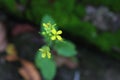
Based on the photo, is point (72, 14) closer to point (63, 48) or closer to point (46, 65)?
point (63, 48)

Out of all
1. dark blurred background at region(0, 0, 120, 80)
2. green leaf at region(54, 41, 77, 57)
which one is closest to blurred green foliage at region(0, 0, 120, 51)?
dark blurred background at region(0, 0, 120, 80)

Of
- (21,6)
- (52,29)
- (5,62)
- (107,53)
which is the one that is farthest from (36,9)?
(52,29)

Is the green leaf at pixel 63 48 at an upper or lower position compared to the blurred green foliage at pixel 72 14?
lower

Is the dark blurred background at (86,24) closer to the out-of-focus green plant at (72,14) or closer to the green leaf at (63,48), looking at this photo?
the out-of-focus green plant at (72,14)

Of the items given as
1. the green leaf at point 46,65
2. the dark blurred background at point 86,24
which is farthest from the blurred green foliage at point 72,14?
the green leaf at point 46,65

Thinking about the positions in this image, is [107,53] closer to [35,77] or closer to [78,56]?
[78,56]

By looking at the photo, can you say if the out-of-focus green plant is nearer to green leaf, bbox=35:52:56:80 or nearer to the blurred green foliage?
the blurred green foliage

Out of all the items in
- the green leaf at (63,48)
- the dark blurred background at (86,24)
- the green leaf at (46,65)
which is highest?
the dark blurred background at (86,24)
